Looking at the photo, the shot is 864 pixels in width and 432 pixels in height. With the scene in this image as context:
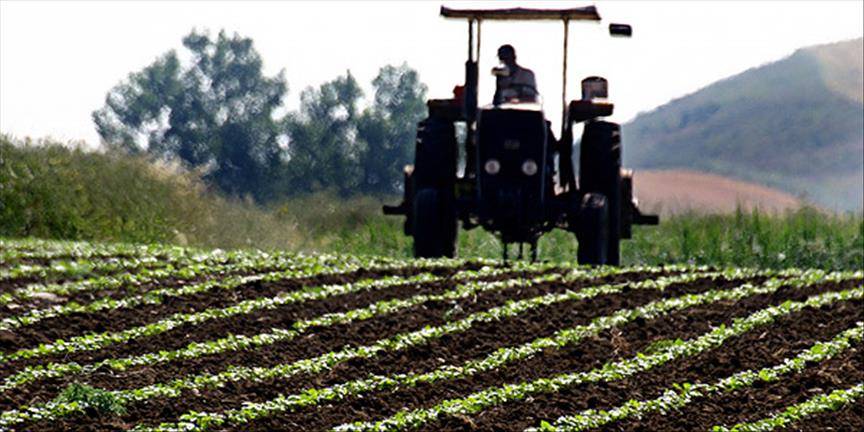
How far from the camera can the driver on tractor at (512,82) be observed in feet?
46.9

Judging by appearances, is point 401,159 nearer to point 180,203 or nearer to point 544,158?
point 180,203

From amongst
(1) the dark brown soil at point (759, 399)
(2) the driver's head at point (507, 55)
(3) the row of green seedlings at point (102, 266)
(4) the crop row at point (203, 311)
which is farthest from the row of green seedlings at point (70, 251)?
(1) the dark brown soil at point (759, 399)

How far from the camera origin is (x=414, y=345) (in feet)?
32.2

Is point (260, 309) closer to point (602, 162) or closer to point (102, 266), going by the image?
point (102, 266)

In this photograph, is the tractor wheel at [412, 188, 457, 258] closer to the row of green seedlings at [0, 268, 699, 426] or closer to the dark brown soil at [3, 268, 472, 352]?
the row of green seedlings at [0, 268, 699, 426]

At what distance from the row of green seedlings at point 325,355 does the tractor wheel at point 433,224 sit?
184 centimetres

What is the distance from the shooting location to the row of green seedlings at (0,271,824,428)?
27.9ft

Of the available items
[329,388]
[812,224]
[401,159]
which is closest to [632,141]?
[401,159]

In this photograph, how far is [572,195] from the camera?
575 inches

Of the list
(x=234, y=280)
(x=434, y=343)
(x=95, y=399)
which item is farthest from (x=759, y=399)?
(x=234, y=280)

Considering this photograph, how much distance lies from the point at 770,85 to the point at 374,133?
46.9 feet

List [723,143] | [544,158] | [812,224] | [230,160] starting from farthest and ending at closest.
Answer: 1. [723,143]
2. [230,160]
3. [812,224]
4. [544,158]

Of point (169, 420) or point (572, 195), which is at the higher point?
point (572, 195)

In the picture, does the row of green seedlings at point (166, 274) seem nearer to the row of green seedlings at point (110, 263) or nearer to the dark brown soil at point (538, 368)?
the row of green seedlings at point (110, 263)
